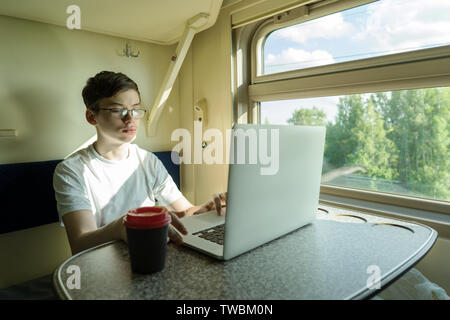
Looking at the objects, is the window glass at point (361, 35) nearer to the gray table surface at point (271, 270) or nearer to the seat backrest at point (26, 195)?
the gray table surface at point (271, 270)

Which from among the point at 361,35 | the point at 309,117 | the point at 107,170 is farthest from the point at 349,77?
the point at 107,170

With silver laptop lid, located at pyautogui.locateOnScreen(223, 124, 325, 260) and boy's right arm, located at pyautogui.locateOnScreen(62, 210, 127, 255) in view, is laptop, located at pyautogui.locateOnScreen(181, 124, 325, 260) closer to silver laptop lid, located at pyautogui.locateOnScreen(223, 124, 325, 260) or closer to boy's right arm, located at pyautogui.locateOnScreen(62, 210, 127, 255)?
silver laptop lid, located at pyautogui.locateOnScreen(223, 124, 325, 260)

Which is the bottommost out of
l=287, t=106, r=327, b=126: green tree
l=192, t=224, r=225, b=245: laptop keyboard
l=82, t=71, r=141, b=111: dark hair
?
l=192, t=224, r=225, b=245: laptop keyboard

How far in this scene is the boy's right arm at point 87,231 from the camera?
0.98 m

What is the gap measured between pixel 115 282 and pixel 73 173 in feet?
2.54

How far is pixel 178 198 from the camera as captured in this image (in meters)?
1.73

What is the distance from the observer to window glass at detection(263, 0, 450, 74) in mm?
1354

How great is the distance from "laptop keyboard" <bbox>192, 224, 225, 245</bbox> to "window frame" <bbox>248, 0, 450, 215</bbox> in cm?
97

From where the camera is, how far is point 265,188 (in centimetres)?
82

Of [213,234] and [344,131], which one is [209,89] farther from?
[213,234]

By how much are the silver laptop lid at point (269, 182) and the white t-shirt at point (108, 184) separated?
72cm

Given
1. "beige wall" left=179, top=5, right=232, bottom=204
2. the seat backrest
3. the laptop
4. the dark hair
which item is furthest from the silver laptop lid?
the seat backrest
